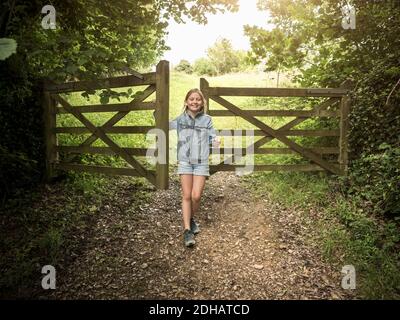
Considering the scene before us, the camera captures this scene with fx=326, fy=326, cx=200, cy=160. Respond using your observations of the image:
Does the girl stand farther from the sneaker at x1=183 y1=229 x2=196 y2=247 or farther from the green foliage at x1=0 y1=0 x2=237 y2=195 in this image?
the green foliage at x1=0 y1=0 x2=237 y2=195

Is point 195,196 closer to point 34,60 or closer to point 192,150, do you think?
point 192,150

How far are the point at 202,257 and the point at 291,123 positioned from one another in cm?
311

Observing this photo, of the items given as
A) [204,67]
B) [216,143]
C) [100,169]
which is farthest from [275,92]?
[204,67]

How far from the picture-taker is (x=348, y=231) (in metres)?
4.61

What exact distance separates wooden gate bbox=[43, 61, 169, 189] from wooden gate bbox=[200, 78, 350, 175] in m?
1.12

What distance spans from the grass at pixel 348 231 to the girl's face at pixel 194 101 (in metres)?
2.39

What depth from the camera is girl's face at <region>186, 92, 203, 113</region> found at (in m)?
4.55

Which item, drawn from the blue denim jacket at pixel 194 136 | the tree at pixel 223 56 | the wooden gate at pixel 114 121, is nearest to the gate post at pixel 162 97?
the wooden gate at pixel 114 121

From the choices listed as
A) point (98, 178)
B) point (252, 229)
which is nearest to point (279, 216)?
point (252, 229)

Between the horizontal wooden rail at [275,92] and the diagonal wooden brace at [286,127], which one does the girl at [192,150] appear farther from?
the diagonal wooden brace at [286,127]

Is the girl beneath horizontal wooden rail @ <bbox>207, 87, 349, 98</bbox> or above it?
beneath

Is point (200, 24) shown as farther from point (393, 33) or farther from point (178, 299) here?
point (178, 299)

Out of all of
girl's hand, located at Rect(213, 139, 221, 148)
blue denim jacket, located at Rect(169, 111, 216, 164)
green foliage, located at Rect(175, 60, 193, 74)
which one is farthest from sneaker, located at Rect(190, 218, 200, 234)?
green foliage, located at Rect(175, 60, 193, 74)

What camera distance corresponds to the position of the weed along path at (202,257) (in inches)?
143
